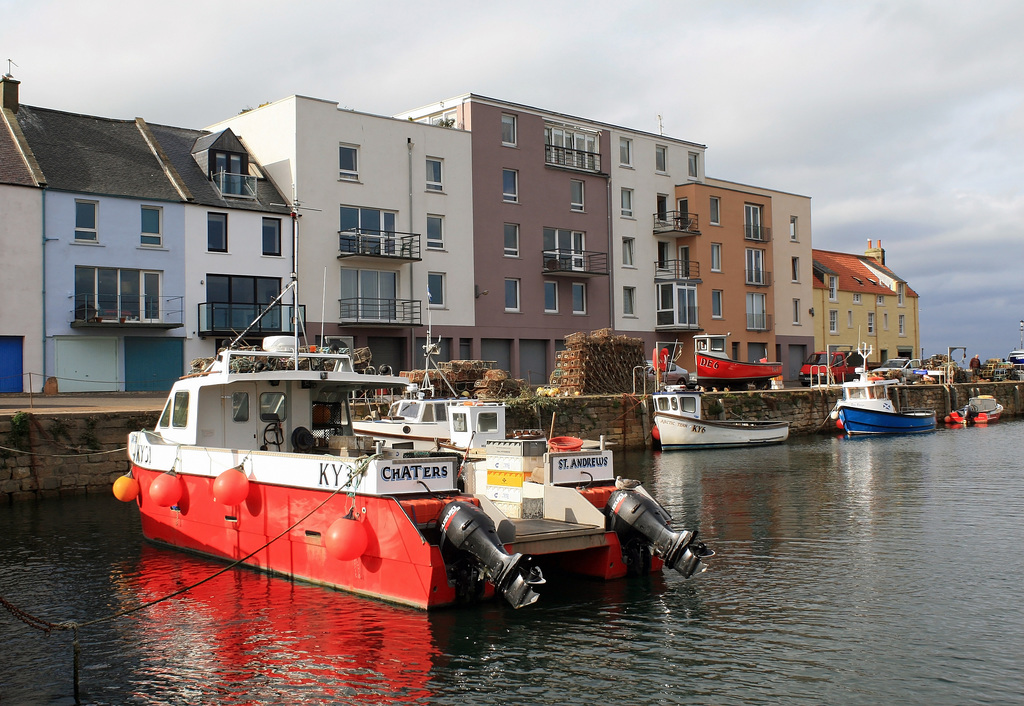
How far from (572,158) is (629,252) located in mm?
5893

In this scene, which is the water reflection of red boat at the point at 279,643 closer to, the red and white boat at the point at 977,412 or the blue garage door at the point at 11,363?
the blue garage door at the point at 11,363

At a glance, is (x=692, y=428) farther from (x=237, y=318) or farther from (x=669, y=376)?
Result: (x=237, y=318)

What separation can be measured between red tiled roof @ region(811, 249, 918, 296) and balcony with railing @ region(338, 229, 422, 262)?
30915mm

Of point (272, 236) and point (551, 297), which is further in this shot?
point (551, 297)

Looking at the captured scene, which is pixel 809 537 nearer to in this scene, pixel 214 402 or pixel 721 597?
pixel 721 597

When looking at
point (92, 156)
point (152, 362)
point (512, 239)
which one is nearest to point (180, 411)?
point (152, 362)

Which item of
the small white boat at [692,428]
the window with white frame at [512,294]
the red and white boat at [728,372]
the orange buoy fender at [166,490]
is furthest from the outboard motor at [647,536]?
the window with white frame at [512,294]

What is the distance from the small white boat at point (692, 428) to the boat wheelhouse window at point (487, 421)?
11.4 meters

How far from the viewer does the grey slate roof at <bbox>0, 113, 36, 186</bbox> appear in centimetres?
3061

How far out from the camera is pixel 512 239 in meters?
43.6

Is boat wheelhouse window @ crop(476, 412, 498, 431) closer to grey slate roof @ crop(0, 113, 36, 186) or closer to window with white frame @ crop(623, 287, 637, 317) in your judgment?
grey slate roof @ crop(0, 113, 36, 186)

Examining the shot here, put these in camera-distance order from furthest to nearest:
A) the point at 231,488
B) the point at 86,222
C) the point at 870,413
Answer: the point at 870,413 → the point at 86,222 → the point at 231,488

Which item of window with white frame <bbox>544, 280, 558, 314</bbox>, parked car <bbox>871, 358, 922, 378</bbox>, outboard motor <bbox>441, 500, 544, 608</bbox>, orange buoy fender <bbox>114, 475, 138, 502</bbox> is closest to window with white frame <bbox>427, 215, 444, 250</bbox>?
window with white frame <bbox>544, 280, 558, 314</bbox>

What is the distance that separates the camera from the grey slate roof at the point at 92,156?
32375 mm
